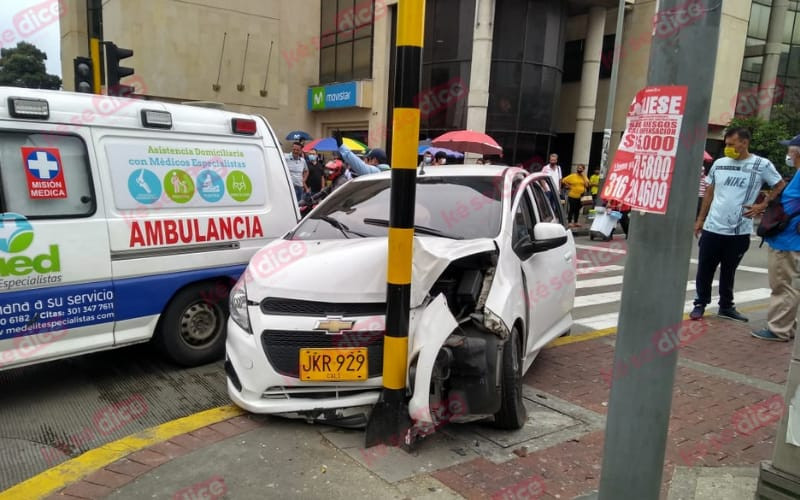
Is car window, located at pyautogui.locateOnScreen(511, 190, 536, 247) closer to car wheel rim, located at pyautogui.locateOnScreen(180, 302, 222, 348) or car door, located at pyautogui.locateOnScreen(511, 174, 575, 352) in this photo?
car door, located at pyautogui.locateOnScreen(511, 174, 575, 352)

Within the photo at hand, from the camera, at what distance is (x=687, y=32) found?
203 cm

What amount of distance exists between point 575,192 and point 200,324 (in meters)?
13.5

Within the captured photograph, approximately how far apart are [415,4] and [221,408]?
2.98 meters

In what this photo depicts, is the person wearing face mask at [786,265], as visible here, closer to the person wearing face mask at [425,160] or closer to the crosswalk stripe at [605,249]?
the person wearing face mask at [425,160]

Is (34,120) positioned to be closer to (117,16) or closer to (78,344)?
(78,344)

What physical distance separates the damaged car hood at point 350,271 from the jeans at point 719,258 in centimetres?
377

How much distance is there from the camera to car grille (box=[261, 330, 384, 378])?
3.52m

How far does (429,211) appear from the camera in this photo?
4312mm

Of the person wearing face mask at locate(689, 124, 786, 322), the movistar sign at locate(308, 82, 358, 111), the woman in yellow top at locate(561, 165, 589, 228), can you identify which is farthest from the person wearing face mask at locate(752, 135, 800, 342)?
the movistar sign at locate(308, 82, 358, 111)

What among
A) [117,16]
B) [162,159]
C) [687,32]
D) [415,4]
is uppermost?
[117,16]

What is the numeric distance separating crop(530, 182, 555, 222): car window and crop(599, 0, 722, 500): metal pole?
2750 millimetres

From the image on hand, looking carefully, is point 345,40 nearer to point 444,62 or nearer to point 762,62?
point 444,62

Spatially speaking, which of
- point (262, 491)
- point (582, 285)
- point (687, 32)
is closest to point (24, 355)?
point (262, 491)

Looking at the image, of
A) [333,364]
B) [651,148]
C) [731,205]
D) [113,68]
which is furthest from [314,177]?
[651,148]
